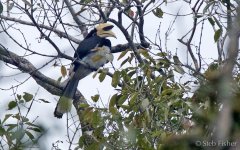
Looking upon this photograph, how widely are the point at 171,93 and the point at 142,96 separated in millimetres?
135

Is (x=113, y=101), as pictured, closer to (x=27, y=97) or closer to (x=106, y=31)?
(x=27, y=97)

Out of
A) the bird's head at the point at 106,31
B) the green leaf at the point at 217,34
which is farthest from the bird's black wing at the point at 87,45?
the green leaf at the point at 217,34

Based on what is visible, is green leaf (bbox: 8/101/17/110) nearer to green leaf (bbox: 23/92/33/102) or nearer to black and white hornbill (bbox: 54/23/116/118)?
green leaf (bbox: 23/92/33/102)

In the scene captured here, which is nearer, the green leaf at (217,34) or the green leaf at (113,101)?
the green leaf at (217,34)

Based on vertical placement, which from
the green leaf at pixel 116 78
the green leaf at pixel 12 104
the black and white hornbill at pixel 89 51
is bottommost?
the green leaf at pixel 12 104

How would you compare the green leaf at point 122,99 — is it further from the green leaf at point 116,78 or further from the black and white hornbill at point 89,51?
the black and white hornbill at point 89,51

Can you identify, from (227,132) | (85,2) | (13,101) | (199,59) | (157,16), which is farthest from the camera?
(157,16)

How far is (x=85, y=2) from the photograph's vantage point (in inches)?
126

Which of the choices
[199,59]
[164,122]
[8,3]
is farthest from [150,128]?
[8,3]

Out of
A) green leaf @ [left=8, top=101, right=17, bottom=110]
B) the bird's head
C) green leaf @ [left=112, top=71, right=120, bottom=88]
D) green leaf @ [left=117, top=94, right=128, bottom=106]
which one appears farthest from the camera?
the bird's head

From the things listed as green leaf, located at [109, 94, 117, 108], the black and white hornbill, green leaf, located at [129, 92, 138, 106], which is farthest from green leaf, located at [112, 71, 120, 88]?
the black and white hornbill

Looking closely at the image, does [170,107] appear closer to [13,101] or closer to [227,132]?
[13,101]

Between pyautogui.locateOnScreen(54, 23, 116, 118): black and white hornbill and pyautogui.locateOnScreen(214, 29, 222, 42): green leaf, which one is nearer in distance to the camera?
Result: pyautogui.locateOnScreen(214, 29, 222, 42): green leaf

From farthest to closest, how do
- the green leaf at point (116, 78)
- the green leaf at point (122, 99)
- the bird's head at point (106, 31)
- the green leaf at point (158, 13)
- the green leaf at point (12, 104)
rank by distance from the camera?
1. the bird's head at point (106, 31)
2. the green leaf at point (158, 13)
3. the green leaf at point (116, 78)
4. the green leaf at point (122, 99)
5. the green leaf at point (12, 104)
